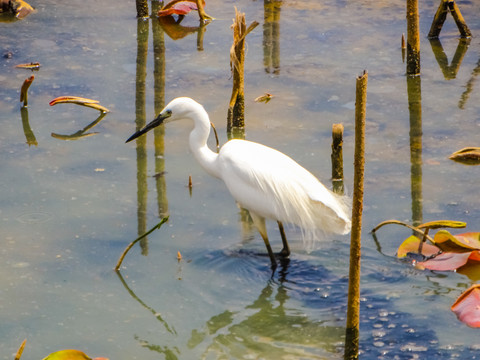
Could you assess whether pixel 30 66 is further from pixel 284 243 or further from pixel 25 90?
pixel 284 243

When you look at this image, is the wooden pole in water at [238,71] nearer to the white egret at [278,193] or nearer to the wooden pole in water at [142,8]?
the white egret at [278,193]

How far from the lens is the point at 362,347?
444cm

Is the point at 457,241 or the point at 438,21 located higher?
the point at 438,21

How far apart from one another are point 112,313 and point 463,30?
5825 mm

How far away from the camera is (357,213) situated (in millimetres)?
3633

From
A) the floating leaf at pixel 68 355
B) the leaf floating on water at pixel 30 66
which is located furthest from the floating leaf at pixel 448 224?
the leaf floating on water at pixel 30 66

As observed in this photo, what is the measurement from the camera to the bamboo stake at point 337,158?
19.5 feet

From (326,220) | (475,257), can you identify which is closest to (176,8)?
(326,220)

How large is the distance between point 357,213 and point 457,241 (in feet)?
5.00

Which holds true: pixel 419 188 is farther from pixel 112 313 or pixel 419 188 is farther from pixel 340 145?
pixel 112 313

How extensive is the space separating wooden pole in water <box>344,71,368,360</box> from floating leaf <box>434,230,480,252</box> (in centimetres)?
125

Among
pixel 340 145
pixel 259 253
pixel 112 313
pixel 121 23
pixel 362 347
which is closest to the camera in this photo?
pixel 362 347

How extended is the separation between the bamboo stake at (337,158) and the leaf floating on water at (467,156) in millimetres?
1032

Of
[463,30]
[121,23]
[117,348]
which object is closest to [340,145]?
[117,348]
